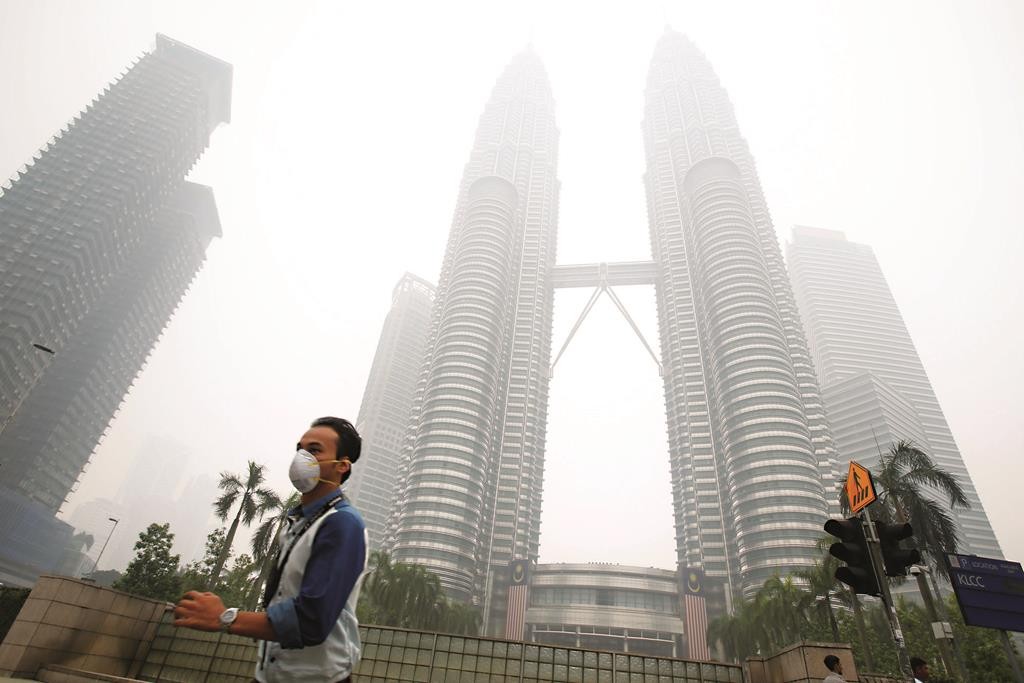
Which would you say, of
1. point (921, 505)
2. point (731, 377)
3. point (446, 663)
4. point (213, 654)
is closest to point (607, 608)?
point (731, 377)

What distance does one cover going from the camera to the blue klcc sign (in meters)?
17.5

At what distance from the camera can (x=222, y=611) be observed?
2.64 m

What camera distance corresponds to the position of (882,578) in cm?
735

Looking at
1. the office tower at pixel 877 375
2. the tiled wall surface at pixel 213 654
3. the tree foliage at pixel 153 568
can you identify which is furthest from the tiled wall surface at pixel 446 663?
the office tower at pixel 877 375

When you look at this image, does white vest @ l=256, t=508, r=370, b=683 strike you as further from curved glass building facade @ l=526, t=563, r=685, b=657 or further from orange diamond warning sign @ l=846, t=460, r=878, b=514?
curved glass building facade @ l=526, t=563, r=685, b=657

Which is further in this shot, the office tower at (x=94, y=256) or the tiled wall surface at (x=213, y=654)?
the office tower at (x=94, y=256)

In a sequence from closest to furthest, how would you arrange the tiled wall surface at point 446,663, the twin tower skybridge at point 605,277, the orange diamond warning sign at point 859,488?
1. the orange diamond warning sign at point 859,488
2. the tiled wall surface at point 446,663
3. the twin tower skybridge at point 605,277

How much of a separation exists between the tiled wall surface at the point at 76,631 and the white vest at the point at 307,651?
15.4 meters

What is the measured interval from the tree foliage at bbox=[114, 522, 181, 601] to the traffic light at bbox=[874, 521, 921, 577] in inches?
1421

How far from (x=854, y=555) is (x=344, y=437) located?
7.18m

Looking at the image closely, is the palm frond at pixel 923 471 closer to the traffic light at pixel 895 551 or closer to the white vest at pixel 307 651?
the traffic light at pixel 895 551

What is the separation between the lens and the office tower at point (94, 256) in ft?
365

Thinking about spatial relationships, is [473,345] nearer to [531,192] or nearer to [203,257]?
[531,192]

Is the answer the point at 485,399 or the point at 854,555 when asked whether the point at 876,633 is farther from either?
the point at 485,399
